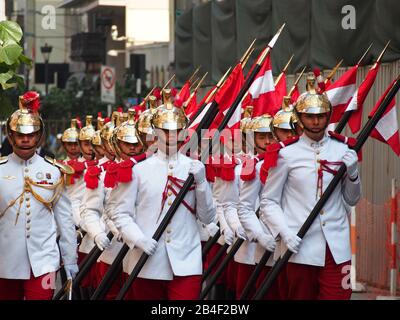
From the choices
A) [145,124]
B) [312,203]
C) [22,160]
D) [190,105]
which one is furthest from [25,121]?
[190,105]

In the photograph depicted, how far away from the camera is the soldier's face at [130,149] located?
14180 mm

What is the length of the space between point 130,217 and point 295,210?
1219 millimetres

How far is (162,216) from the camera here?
11.7m

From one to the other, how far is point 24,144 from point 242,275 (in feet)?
9.70

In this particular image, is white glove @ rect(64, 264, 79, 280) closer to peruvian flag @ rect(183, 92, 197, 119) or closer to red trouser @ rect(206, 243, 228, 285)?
red trouser @ rect(206, 243, 228, 285)

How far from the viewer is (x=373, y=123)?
12.1 m

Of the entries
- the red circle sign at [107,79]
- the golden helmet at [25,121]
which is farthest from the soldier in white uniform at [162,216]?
the red circle sign at [107,79]

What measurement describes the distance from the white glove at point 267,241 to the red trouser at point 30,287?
182 cm

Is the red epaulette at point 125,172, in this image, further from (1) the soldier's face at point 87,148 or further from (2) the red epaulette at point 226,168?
(1) the soldier's face at point 87,148

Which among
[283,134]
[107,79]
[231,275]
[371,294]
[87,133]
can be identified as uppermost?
[283,134]

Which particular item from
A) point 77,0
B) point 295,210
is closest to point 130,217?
point 295,210

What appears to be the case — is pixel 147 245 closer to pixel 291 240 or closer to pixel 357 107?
pixel 291 240

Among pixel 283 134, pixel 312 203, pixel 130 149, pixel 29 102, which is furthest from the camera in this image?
pixel 130 149

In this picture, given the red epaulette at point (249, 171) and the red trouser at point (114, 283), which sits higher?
the red epaulette at point (249, 171)
